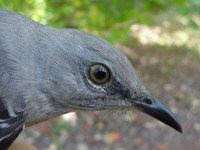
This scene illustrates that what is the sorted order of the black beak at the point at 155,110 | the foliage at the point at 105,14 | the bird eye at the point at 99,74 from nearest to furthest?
the bird eye at the point at 99,74 → the black beak at the point at 155,110 → the foliage at the point at 105,14

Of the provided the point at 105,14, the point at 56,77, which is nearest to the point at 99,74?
the point at 56,77

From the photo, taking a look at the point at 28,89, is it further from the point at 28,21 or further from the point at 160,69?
the point at 160,69

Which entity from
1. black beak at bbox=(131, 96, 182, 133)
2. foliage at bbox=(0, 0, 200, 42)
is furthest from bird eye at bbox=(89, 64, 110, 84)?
foliage at bbox=(0, 0, 200, 42)

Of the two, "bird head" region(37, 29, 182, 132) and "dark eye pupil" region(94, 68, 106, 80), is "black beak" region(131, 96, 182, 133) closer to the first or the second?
"bird head" region(37, 29, 182, 132)

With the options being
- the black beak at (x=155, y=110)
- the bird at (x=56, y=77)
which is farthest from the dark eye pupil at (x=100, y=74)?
the black beak at (x=155, y=110)

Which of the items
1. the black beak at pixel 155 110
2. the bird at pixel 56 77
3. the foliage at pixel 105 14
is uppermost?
the foliage at pixel 105 14

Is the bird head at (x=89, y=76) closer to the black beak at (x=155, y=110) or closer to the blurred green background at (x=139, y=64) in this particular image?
the black beak at (x=155, y=110)

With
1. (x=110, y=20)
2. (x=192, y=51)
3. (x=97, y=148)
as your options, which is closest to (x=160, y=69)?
(x=192, y=51)

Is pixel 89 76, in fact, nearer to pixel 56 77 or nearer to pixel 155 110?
pixel 56 77
